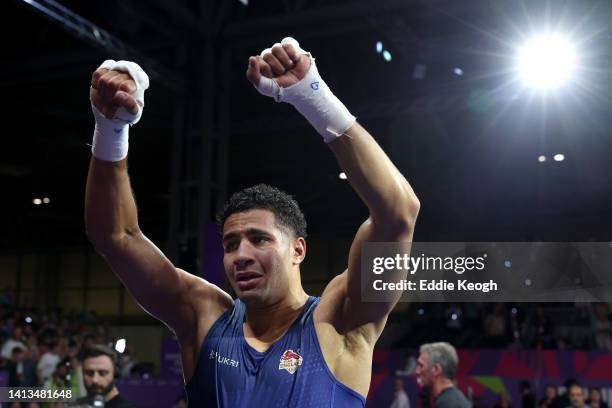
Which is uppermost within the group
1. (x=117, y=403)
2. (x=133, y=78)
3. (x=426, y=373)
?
(x=133, y=78)

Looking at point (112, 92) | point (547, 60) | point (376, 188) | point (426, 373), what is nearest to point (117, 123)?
point (112, 92)

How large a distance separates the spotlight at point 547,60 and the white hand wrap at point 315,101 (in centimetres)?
794

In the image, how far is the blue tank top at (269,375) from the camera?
2.08m

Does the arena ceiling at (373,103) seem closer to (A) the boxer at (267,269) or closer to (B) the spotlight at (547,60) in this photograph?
(B) the spotlight at (547,60)

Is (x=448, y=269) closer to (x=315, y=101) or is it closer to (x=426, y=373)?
(x=426, y=373)

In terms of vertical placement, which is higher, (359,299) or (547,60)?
(547,60)

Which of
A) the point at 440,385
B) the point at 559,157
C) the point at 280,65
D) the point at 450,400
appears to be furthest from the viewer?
the point at 559,157

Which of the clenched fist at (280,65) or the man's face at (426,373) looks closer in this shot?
the clenched fist at (280,65)

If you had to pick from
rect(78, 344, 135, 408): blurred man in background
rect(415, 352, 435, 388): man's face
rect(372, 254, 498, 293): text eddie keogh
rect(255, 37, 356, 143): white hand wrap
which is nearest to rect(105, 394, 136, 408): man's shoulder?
rect(78, 344, 135, 408): blurred man in background

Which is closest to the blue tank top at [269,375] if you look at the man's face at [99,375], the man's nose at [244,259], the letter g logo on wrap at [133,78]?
the man's nose at [244,259]

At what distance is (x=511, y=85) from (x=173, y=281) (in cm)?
900

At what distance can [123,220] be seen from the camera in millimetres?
2250

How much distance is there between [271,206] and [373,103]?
9224mm

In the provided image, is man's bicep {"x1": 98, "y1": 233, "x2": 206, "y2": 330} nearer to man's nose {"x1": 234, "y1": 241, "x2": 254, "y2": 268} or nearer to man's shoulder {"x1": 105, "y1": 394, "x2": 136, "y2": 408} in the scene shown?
man's nose {"x1": 234, "y1": 241, "x2": 254, "y2": 268}
